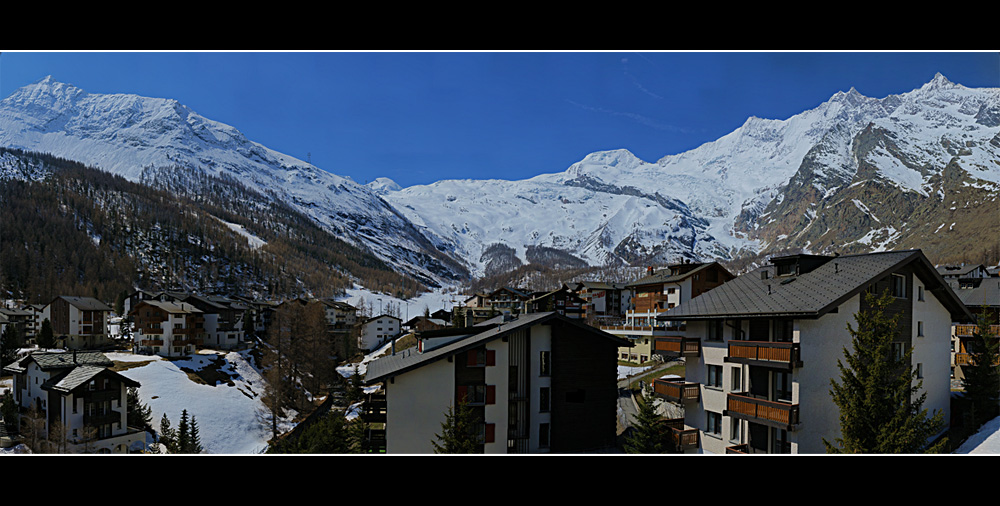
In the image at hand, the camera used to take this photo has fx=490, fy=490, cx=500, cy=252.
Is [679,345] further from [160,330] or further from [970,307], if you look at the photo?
[160,330]

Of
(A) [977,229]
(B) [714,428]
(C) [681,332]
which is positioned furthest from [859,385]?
(A) [977,229]

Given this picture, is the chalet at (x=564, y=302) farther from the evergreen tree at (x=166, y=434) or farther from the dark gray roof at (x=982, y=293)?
the evergreen tree at (x=166, y=434)

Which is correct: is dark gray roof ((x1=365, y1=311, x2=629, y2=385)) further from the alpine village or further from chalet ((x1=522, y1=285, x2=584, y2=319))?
chalet ((x1=522, y1=285, x2=584, y2=319))

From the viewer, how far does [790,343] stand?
804 cm

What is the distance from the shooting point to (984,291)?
16516 millimetres

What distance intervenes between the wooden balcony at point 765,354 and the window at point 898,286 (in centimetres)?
299

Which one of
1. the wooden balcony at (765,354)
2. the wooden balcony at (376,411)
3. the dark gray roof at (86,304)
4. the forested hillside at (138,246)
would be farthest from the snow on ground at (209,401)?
the forested hillside at (138,246)

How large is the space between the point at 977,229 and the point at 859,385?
217 ft

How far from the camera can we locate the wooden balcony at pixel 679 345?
10.3 m

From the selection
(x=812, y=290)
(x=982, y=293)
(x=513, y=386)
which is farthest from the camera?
(x=982, y=293)

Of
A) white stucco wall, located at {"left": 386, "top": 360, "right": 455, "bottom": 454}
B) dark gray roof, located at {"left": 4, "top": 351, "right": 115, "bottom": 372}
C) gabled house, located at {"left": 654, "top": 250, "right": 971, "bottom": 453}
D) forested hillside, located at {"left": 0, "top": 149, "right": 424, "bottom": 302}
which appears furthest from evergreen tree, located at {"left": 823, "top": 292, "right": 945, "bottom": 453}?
forested hillside, located at {"left": 0, "top": 149, "right": 424, "bottom": 302}

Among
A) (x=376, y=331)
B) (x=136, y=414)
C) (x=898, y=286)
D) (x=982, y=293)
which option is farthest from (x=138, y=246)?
(x=982, y=293)

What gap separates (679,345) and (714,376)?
0.99 m
